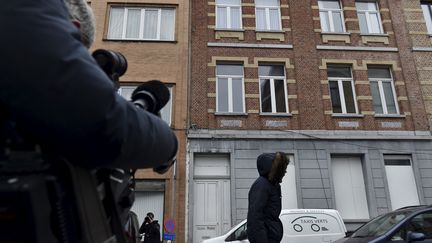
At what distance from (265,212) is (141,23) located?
11.8 meters

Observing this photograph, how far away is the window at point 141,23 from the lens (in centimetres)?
1374

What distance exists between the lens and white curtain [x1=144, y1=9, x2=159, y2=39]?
45.4ft

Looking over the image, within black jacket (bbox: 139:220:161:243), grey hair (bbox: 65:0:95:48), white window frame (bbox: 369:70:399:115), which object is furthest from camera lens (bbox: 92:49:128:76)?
white window frame (bbox: 369:70:399:115)

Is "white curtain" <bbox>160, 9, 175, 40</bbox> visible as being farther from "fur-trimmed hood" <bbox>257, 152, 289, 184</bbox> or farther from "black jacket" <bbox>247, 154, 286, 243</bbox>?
"black jacket" <bbox>247, 154, 286, 243</bbox>

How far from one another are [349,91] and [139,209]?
902cm

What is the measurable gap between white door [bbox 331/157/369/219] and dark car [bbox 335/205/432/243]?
5.85m

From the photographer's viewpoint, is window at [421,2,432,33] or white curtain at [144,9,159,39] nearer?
white curtain at [144,9,159,39]

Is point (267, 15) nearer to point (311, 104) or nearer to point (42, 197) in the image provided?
point (311, 104)

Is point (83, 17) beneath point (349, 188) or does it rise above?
beneath

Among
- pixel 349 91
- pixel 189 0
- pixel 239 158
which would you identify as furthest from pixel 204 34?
pixel 349 91

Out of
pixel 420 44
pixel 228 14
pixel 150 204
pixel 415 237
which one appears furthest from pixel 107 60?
pixel 420 44

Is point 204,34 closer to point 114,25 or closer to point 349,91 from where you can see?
point 114,25

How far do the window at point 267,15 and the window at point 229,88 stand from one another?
7.22ft

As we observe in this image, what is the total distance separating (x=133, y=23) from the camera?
45.7 ft
